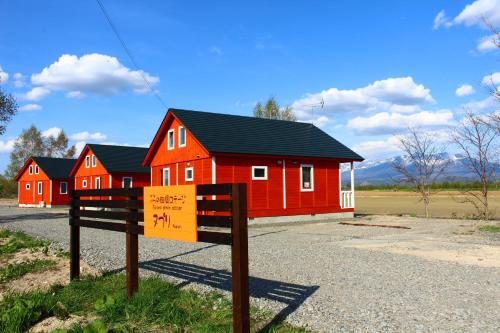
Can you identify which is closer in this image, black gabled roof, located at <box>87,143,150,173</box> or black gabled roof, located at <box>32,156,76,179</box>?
black gabled roof, located at <box>87,143,150,173</box>

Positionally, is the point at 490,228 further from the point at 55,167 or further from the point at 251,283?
the point at 55,167

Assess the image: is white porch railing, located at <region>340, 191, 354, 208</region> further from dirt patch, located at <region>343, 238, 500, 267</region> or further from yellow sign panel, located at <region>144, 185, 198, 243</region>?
yellow sign panel, located at <region>144, 185, 198, 243</region>

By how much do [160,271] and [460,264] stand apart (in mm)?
6048

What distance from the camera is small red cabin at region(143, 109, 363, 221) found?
20359 millimetres

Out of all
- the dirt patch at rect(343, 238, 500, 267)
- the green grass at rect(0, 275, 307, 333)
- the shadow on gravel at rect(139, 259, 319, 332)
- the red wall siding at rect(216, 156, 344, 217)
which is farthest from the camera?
the red wall siding at rect(216, 156, 344, 217)

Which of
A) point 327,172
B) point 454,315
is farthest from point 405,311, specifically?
point 327,172

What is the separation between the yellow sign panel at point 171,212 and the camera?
18.3ft

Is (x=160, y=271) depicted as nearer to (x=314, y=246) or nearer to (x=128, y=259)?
(x=128, y=259)

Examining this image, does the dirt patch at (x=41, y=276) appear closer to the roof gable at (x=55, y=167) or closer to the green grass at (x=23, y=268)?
the green grass at (x=23, y=268)

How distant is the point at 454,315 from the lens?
537 centimetres

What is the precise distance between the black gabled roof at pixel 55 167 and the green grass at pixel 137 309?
129ft

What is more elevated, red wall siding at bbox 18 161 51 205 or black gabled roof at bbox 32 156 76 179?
black gabled roof at bbox 32 156 76 179

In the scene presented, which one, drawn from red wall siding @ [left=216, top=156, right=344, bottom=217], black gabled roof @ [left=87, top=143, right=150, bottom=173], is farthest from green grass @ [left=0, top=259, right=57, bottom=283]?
black gabled roof @ [left=87, top=143, right=150, bottom=173]

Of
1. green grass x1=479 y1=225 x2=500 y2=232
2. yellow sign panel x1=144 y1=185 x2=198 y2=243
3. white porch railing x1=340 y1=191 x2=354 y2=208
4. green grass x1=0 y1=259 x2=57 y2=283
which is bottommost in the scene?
green grass x1=479 y1=225 x2=500 y2=232
